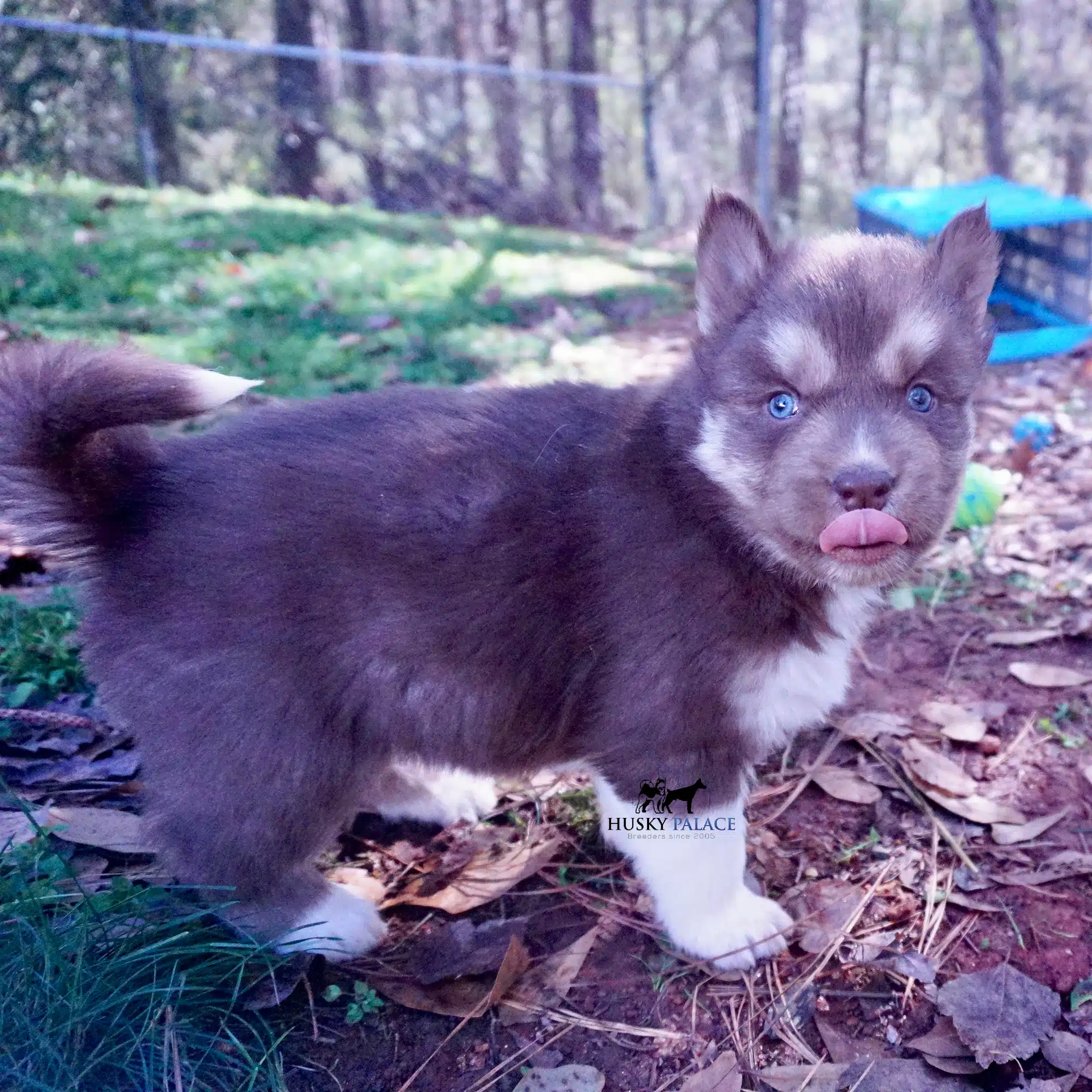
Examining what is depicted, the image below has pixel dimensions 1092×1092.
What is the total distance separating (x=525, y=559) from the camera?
9.27 ft

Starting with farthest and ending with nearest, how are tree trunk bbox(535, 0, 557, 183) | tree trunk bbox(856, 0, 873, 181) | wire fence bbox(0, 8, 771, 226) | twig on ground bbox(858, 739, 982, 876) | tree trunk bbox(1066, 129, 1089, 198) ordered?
1. tree trunk bbox(856, 0, 873, 181)
2. tree trunk bbox(1066, 129, 1089, 198)
3. tree trunk bbox(535, 0, 557, 183)
4. wire fence bbox(0, 8, 771, 226)
5. twig on ground bbox(858, 739, 982, 876)

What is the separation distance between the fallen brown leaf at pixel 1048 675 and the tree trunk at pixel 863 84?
1678 cm

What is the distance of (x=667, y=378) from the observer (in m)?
3.16

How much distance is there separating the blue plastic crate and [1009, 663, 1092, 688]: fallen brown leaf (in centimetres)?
353

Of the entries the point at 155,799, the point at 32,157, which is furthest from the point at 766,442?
the point at 32,157

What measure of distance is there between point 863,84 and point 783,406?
20.6 m

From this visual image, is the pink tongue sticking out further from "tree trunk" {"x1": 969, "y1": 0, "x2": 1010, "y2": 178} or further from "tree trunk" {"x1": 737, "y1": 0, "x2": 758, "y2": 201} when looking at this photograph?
"tree trunk" {"x1": 969, "y1": 0, "x2": 1010, "y2": 178}

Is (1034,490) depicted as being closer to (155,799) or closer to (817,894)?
(817,894)

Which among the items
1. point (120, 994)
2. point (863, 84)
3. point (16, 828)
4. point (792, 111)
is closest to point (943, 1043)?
point (120, 994)

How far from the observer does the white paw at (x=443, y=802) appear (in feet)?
11.8

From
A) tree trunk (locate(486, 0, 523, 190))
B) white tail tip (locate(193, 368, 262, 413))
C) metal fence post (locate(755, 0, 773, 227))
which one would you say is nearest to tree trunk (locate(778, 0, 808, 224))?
metal fence post (locate(755, 0, 773, 227))

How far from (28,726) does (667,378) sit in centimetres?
254

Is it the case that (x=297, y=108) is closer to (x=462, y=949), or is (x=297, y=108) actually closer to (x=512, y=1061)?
(x=462, y=949)

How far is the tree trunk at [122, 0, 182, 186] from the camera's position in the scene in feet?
36.7
